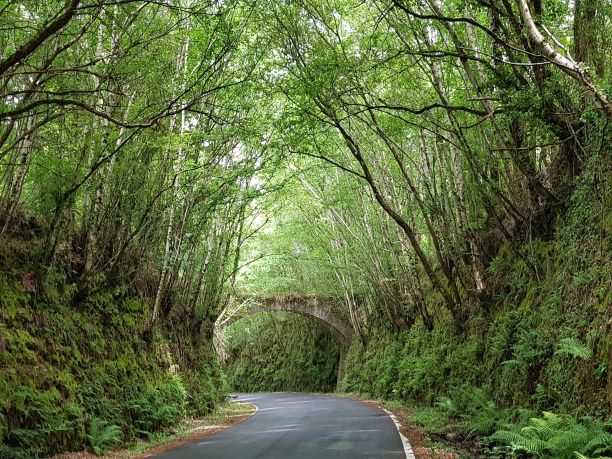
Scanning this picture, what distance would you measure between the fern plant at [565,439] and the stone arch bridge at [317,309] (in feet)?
71.9

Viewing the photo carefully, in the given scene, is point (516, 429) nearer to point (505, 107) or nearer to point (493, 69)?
point (505, 107)

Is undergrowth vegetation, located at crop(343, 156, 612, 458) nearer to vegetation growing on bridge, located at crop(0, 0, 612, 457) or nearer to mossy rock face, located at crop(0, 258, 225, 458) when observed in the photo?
vegetation growing on bridge, located at crop(0, 0, 612, 457)

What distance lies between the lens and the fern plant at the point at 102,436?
754cm

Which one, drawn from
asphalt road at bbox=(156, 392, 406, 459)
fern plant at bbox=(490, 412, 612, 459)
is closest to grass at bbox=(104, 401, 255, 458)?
asphalt road at bbox=(156, 392, 406, 459)

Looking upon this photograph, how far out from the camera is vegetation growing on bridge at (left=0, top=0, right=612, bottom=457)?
6574 millimetres

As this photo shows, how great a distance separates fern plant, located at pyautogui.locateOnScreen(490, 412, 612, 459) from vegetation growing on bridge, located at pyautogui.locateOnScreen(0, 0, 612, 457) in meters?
0.05

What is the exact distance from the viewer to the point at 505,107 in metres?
7.35

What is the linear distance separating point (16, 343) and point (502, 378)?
782 centimetres

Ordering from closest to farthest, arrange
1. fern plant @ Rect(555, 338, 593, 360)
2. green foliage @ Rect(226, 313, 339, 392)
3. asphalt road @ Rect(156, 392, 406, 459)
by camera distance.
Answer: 1. fern plant @ Rect(555, 338, 593, 360)
2. asphalt road @ Rect(156, 392, 406, 459)
3. green foliage @ Rect(226, 313, 339, 392)

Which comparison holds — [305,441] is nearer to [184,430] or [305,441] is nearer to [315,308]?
[184,430]

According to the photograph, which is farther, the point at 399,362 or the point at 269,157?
the point at 399,362

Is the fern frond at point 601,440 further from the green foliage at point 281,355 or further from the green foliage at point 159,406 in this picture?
the green foliage at point 281,355

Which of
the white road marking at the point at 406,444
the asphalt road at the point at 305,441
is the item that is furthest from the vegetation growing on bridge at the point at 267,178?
the asphalt road at the point at 305,441

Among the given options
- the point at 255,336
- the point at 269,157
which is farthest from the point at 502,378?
the point at 255,336
